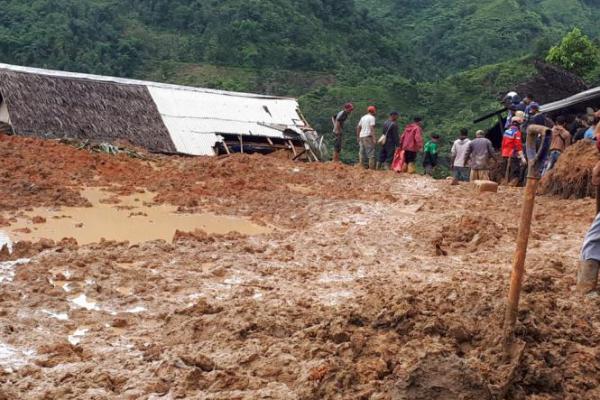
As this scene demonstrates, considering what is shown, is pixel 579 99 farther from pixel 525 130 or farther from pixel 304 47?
pixel 304 47

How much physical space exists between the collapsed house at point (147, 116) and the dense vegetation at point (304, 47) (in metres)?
12.4

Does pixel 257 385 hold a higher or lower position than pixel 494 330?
lower

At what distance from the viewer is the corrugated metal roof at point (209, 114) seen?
61.3ft

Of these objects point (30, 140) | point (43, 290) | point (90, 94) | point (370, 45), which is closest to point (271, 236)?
point (43, 290)

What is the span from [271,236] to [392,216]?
78.6 inches

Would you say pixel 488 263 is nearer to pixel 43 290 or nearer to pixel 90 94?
pixel 43 290

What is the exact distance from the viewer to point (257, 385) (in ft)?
14.0

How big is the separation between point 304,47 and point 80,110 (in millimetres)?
27505

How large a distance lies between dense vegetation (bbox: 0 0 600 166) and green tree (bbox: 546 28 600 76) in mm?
7217

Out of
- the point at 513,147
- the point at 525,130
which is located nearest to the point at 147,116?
the point at 513,147

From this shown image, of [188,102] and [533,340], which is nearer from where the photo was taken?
[533,340]

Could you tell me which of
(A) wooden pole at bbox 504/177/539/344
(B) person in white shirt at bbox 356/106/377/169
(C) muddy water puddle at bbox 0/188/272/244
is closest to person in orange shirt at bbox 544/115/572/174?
(B) person in white shirt at bbox 356/106/377/169

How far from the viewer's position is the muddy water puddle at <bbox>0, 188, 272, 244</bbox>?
8.62 m

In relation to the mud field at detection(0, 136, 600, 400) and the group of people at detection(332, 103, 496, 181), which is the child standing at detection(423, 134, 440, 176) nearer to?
the group of people at detection(332, 103, 496, 181)
